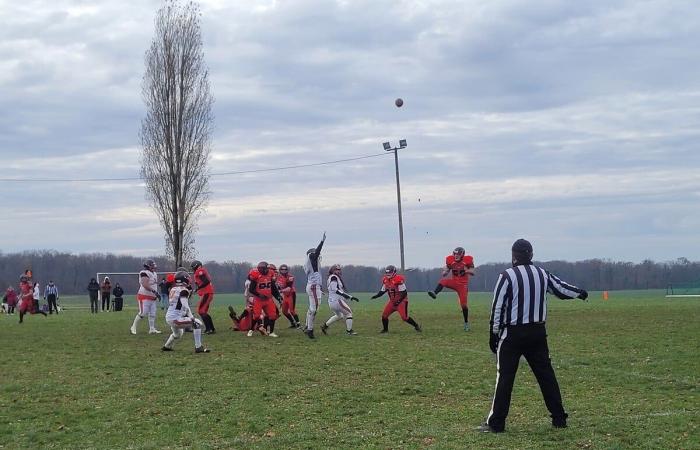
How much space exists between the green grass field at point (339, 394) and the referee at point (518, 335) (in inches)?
10.0

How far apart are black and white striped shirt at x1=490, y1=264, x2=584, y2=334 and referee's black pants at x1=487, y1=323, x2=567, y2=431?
0.09 metres

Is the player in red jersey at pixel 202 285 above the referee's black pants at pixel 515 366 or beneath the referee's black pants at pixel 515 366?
above

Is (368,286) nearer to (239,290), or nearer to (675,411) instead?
(239,290)

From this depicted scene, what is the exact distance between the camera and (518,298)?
858cm

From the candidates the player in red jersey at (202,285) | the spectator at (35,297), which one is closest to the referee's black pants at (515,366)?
the player in red jersey at (202,285)

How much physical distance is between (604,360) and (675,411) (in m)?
4.79

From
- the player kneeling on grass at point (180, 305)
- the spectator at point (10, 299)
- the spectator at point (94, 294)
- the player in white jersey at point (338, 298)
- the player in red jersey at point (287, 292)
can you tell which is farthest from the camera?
the spectator at point (10, 299)

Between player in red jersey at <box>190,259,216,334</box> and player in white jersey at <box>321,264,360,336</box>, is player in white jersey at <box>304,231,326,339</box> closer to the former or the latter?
player in white jersey at <box>321,264,360,336</box>

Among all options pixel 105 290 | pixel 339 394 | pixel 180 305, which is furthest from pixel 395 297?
pixel 105 290

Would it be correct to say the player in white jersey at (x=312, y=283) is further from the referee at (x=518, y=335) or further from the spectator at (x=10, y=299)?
the spectator at (x=10, y=299)

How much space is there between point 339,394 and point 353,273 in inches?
3298

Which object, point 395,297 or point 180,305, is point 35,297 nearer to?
point 395,297

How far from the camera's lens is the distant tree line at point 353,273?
80.6m

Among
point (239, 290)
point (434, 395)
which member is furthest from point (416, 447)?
point (239, 290)
